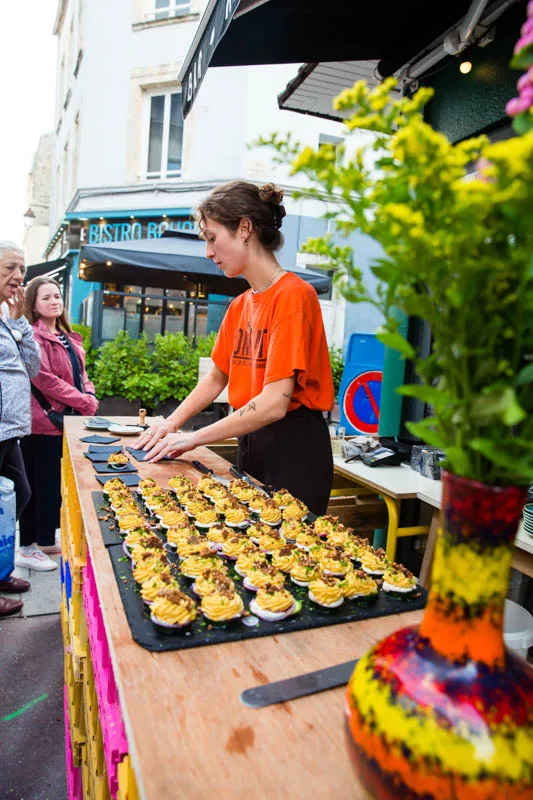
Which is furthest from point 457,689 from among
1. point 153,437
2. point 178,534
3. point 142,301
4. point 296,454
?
point 142,301

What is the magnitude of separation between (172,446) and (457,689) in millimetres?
2047

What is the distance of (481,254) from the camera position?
0.60 m

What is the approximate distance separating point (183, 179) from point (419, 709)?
13038 mm

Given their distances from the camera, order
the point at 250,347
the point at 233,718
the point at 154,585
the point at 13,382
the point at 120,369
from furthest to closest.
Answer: the point at 120,369, the point at 13,382, the point at 250,347, the point at 154,585, the point at 233,718

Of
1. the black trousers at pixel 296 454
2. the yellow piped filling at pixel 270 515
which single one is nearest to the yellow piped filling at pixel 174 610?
the yellow piped filling at pixel 270 515

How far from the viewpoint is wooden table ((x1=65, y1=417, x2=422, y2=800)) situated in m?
0.76

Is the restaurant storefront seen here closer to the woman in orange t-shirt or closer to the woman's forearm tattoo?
the woman in orange t-shirt

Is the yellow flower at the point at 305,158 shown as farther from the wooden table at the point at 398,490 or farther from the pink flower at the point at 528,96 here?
the wooden table at the point at 398,490

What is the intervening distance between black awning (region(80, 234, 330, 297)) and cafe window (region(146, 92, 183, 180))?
4732mm

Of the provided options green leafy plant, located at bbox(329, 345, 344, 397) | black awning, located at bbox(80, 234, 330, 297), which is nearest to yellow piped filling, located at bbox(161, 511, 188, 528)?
black awning, located at bbox(80, 234, 330, 297)

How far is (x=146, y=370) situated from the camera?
8922 mm

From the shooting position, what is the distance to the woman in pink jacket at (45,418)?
4297 mm

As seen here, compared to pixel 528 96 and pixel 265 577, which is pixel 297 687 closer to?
pixel 265 577

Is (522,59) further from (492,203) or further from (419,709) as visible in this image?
(419,709)
